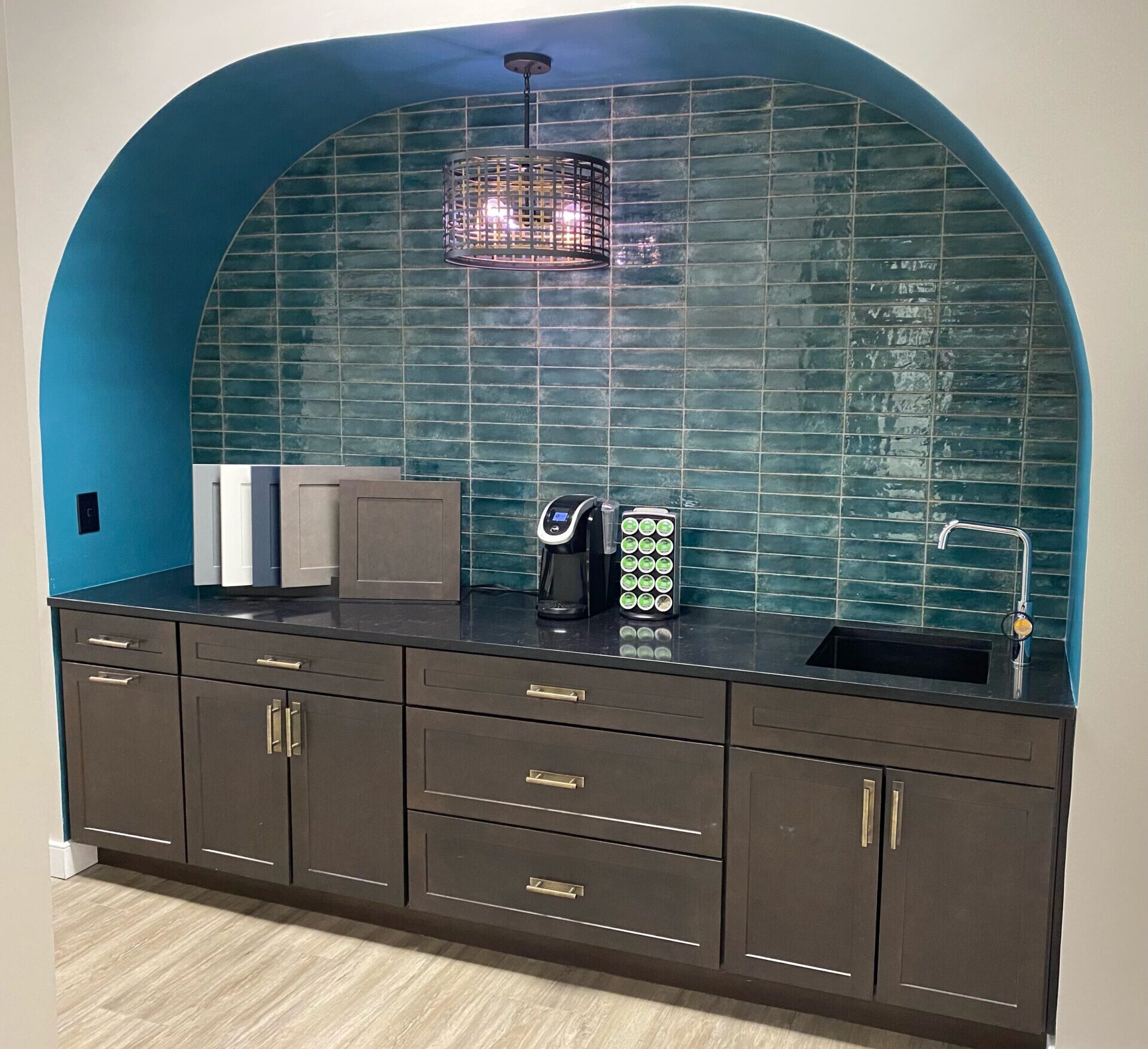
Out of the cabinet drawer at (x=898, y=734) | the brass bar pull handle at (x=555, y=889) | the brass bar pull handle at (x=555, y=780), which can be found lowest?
the brass bar pull handle at (x=555, y=889)

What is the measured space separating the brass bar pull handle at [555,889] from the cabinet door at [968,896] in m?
0.71

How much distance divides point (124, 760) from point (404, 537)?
1.01 meters

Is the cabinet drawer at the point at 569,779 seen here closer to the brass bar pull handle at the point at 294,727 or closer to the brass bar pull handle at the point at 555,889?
the brass bar pull handle at the point at 555,889

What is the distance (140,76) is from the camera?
9.37 feet

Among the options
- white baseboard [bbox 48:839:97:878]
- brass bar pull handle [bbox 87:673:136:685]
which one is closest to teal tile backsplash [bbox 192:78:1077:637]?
brass bar pull handle [bbox 87:673:136:685]

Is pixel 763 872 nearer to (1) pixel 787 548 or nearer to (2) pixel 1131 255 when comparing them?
(1) pixel 787 548

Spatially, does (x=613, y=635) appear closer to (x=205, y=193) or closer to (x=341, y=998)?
(x=341, y=998)

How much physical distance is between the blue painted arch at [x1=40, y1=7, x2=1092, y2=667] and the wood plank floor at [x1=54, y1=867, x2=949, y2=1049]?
1027mm

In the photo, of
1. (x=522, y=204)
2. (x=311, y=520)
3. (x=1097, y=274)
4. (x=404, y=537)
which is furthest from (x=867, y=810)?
(x=311, y=520)

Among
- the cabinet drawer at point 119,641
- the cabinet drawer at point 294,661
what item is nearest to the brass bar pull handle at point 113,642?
the cabinet drawer at point 119,641

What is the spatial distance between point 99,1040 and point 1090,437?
8.11 ft

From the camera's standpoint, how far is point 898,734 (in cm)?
229

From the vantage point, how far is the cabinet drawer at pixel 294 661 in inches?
108

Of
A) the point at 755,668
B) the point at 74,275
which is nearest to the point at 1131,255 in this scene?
the point at 755,668
